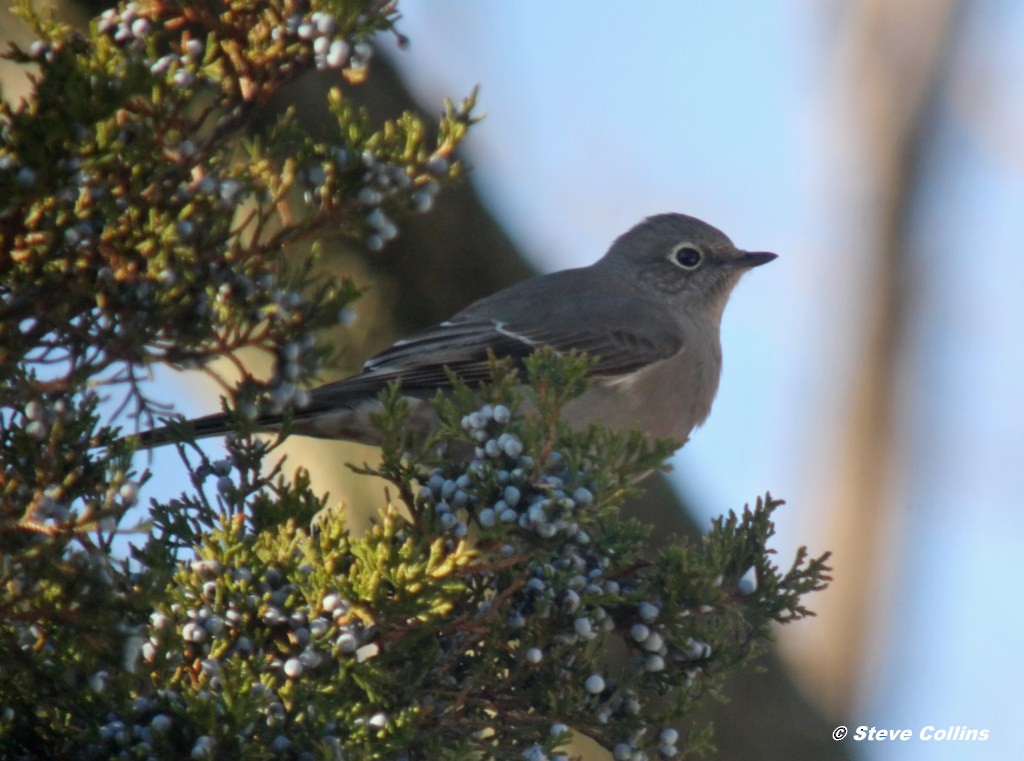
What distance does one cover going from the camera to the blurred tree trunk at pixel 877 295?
8727 millimetres

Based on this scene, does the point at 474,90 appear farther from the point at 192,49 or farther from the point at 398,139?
the point at 192,49

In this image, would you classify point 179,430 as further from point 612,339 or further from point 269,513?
point 612,339

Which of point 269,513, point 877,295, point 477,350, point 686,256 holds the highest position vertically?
point 877,295

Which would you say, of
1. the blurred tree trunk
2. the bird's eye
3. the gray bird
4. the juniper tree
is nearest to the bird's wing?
the gray bird

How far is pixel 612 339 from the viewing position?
6273mm

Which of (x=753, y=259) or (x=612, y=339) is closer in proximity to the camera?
(x=612, y=339)

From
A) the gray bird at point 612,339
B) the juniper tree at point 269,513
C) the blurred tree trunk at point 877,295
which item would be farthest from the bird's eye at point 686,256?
the juniper tree at point 269,513

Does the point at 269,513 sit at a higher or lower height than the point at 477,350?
lower

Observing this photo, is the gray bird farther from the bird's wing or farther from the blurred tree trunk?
the blurred tree trunk

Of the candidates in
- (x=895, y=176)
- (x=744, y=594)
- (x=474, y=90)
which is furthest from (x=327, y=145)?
(x=895, y=176)

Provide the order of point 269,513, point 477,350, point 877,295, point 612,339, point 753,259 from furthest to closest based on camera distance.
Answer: point 877,295
point 753,259
point 612,339
point 477,350
point 269,513

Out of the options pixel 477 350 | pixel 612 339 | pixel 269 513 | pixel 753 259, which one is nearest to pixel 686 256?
pixel 753 259

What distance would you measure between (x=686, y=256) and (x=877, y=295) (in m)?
2.62

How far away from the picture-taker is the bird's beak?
24.2ft
